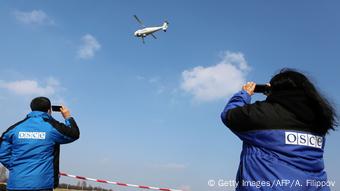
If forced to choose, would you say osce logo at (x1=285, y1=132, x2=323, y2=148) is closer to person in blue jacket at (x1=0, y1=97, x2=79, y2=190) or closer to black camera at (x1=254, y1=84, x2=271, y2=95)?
black camera at (x1=254, y1=84, x2=271, y2=95)

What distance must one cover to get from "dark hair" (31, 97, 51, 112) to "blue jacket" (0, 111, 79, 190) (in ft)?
0.19

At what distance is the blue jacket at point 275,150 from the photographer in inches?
134

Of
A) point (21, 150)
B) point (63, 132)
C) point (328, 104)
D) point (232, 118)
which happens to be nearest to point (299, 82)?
point (328, 104)

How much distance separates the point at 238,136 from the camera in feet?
12.1

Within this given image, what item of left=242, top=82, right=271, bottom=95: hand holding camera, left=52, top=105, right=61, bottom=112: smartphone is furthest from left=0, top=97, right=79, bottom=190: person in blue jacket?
left=242, top=82, right=271, bottom=95: hand holding camera

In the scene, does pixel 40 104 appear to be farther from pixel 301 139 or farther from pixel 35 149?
pixel 301 139

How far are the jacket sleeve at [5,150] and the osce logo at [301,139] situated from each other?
3.91 m

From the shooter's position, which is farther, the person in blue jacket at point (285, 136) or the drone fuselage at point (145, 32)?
the drone fuselage at point (145, 32)

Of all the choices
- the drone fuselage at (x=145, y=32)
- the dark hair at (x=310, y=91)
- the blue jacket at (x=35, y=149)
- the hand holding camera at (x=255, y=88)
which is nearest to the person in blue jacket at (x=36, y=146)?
the blue jacket at (x=35, y=149)

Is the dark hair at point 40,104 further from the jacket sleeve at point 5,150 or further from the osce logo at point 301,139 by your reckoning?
the osce logo at point 301,139

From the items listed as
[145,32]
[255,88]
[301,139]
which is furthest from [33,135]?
[145,32]

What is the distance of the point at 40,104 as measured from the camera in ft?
18.9

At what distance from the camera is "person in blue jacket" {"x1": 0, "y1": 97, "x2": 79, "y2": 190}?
17.8 ft

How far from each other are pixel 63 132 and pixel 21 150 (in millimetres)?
601
